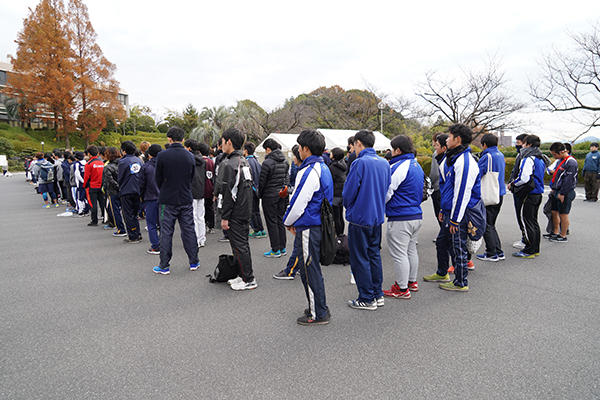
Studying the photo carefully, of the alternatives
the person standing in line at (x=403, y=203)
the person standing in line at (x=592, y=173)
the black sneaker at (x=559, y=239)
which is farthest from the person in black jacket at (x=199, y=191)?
the person standing in line at (x=592, y=173)

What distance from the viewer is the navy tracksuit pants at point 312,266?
10.5ft

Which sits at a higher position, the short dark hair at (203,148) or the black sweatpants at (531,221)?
the short dark hair at (203,148)

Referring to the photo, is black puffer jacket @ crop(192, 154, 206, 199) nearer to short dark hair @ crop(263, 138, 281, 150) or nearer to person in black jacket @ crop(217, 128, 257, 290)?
short dark hair @ crop(263, 138, 281, 150)

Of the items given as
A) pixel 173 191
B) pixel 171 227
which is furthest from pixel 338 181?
pixel 171 227

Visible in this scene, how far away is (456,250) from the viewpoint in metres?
3.91

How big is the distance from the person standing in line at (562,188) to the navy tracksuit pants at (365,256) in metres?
4.76

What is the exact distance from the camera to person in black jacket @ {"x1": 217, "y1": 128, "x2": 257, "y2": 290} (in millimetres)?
4023

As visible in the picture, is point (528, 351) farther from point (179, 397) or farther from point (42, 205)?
point (42, 205)

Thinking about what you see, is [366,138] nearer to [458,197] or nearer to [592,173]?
[458,197]

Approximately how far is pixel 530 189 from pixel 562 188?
153cm

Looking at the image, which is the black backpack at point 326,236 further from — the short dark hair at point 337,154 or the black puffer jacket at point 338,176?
the short dark hair at point 337,154

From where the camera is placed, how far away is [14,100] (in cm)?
4291

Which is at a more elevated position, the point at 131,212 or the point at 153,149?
the point at 153,149

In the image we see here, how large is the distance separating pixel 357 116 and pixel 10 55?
127ft
